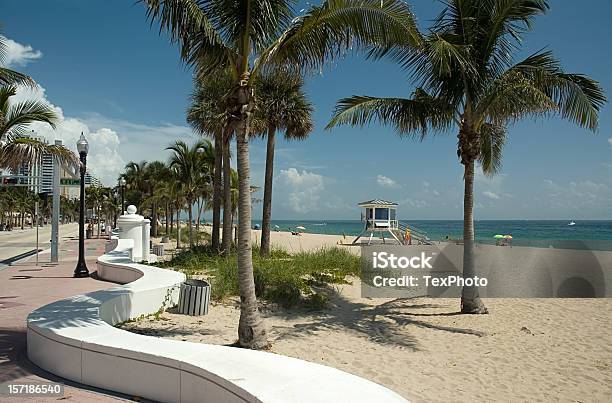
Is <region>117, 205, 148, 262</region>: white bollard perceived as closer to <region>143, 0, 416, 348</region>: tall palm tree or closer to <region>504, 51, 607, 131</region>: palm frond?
<region>143, 0, 416, 348</region>: tall palm tree

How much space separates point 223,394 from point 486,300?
1145cm

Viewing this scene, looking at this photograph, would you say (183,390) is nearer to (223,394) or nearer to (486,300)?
(223,394)

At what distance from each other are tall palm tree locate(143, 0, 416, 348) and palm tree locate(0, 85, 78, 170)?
6072mm

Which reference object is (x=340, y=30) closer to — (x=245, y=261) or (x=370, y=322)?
(x=245, y=261)

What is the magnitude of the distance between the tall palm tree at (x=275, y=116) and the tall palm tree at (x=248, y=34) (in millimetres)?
11044

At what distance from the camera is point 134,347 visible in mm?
4707

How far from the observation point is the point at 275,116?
19406mm

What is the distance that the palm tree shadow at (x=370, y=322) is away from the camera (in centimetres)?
919

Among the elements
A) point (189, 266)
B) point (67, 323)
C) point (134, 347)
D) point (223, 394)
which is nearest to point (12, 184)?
point (189, 266)

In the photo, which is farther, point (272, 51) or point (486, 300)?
point (486, 300)

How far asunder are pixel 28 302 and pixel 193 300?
376 centimetres

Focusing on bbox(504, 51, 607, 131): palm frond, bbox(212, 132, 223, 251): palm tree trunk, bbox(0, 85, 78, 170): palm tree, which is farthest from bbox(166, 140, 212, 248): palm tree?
bbox(504, 51, 607, 131): palm frond

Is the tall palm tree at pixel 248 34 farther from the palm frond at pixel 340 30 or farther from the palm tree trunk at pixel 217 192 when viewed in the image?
the palm tree trunk at pixel 217 192

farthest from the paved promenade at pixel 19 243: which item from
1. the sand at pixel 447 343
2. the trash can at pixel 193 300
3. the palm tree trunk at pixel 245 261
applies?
the palm tree trunk at pixel 245 261
